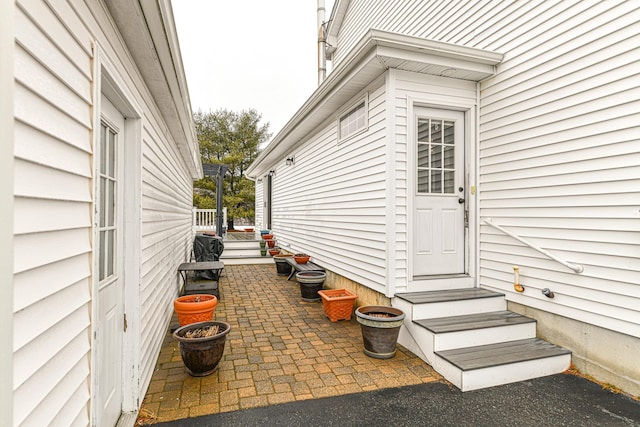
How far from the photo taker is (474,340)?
3182 millimetres

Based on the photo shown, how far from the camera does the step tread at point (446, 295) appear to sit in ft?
11.7

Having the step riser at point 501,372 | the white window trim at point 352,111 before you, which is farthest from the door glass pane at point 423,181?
the step riser at point 501,372

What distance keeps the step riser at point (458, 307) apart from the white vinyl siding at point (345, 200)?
579mm

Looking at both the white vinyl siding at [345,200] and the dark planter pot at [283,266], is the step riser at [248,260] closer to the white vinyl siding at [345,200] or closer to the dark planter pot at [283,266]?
the white vinyl siding at [345,200]

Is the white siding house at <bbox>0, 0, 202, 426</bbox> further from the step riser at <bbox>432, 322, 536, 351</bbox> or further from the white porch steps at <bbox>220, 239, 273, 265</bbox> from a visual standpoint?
the white porch steps at <bbox>220, 239, 273, 265</bbox>

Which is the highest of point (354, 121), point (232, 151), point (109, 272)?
point (232, 151)

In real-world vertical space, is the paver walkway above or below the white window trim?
below

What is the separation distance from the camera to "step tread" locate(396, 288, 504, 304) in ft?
11.7

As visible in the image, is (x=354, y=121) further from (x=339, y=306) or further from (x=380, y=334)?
(x=380, y=334)

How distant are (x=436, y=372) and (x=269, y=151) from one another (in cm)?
746

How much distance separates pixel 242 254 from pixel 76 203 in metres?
7.99

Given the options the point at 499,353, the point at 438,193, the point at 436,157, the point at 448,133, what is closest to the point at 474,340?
the point at 499,353

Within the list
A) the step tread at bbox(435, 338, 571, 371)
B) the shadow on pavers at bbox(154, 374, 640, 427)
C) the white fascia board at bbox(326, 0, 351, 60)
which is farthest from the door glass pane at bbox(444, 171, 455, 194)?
the white fascia board at bbox(326, 0, 351, 60)

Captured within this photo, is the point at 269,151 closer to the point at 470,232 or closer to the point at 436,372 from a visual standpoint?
the point at 470,232
